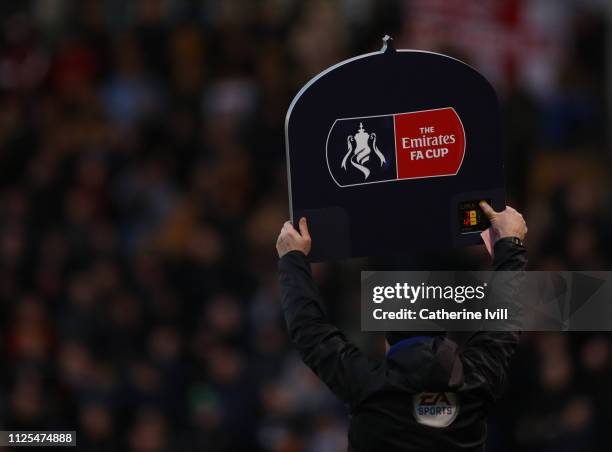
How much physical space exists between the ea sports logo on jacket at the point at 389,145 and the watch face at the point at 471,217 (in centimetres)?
15

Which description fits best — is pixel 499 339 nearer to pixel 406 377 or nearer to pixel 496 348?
pixel 496 348

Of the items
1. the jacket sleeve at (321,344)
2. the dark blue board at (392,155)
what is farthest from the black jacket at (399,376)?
the dark blue board at (392,155)

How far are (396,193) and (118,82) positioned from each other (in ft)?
23.1

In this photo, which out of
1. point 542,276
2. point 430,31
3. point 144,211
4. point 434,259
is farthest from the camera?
point 144,211

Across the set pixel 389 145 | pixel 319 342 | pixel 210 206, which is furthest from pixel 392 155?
pixel 210 206

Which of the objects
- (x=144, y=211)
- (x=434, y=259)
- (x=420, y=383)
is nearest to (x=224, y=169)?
(x=144, y=211)

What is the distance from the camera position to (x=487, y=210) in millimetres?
3973

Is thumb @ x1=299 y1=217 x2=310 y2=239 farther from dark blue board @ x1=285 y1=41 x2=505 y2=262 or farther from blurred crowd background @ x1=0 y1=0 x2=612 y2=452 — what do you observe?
blurred crowd background @ x1=0 y1=0 x2=612 y2=452

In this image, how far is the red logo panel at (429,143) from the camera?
3.93m

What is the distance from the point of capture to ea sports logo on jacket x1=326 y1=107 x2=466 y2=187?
3.91 meters

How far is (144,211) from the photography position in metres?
10.0

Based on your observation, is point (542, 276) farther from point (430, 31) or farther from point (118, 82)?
point (118, 82)

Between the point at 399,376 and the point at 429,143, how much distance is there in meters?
0.68

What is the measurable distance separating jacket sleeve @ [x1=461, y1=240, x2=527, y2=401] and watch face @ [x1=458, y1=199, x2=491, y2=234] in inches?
3.6
